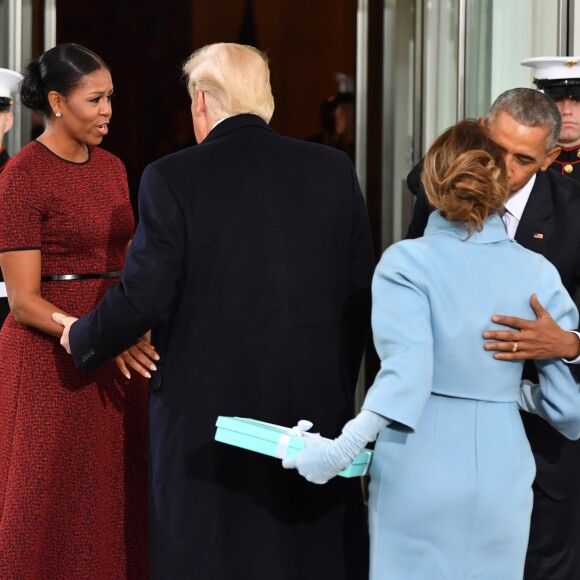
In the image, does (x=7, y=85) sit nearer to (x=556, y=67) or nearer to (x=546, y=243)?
(x=556, y=67)

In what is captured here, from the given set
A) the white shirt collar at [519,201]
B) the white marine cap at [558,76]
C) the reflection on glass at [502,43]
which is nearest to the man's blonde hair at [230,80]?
the white shirt collar at [519,201]

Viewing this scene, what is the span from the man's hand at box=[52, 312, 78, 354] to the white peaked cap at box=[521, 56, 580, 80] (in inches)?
79.4

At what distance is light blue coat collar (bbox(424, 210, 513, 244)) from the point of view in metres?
1.93

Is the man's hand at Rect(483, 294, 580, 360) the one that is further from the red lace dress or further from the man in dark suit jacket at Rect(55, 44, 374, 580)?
the red lace dress

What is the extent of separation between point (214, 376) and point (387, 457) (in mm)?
470

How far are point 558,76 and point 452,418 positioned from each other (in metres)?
2.08

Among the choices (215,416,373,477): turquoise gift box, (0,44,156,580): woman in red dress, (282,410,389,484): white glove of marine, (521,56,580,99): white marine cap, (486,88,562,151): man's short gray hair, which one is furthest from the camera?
(521,56,580,99): white marine cap

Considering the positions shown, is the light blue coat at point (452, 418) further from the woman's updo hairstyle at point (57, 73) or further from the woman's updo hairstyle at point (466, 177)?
the woman's updo hairstyle at point (57, 73)

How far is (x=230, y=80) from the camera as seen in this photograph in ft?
7.43

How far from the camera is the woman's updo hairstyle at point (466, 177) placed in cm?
188

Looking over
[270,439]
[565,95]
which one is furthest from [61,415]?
[565,95]

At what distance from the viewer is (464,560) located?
1.91 m

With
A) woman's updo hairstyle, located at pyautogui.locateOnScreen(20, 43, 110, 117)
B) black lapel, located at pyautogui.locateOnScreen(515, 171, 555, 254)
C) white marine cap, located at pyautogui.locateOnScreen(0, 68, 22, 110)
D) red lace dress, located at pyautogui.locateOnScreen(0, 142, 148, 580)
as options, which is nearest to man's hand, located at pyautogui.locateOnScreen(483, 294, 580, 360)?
black lapel, located at pyautogui.locateOnScreen(515, 171, 555, 254)

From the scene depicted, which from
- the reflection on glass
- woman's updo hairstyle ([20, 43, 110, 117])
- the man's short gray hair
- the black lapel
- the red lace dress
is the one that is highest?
the reflection on glass
